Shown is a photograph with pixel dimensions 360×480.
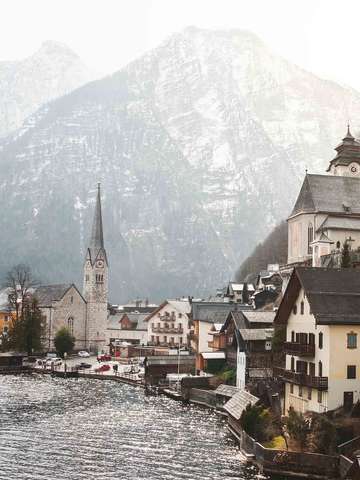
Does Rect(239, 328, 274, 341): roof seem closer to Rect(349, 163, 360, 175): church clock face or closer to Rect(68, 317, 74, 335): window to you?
Rect(349, 163, 360, 175): church clock face

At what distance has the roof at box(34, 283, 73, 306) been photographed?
17039 centimetres

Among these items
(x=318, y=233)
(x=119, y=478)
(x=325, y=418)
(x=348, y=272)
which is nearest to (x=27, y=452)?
(x=119, y=478)

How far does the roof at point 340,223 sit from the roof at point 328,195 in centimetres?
127

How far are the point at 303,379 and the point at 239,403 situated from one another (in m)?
12.4

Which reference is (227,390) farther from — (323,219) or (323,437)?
(323,219)

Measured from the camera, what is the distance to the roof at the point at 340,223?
10275cm

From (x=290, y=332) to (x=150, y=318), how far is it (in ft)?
308

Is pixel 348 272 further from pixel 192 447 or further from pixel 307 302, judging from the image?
pixel 192 447

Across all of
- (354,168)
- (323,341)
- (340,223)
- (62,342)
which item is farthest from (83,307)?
(323,341)

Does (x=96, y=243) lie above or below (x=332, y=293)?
above

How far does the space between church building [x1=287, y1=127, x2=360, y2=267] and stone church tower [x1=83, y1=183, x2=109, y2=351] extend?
73902 mm

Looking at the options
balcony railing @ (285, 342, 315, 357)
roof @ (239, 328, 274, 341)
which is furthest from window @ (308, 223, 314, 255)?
balcony railing @ (285, 342, 315, 357)

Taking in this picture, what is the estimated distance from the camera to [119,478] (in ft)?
150

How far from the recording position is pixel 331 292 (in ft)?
184
